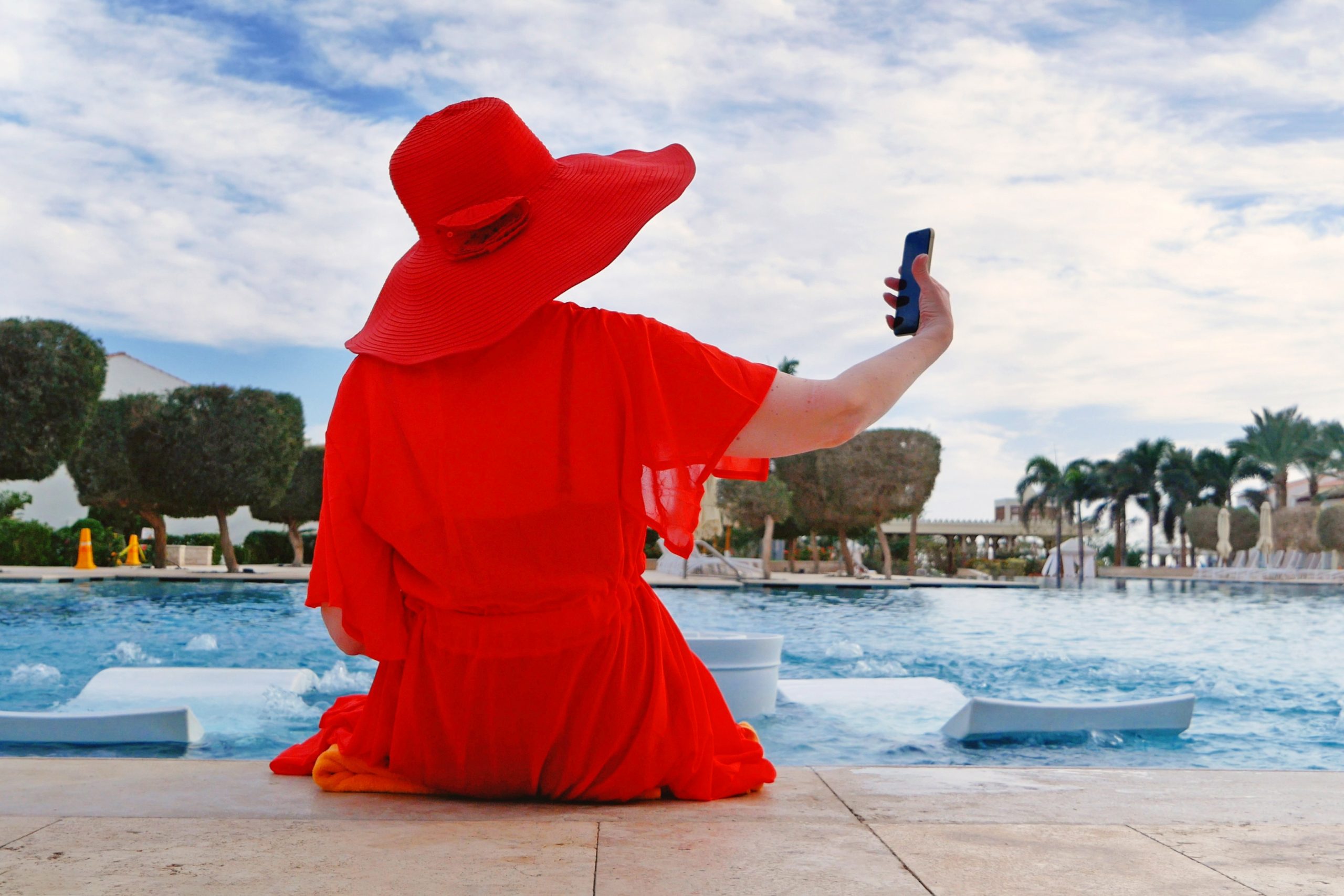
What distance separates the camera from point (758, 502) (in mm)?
30266

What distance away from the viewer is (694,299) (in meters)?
8.29

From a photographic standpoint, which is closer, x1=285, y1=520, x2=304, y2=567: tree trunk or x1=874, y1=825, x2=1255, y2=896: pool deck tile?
x1=874, y1=825, x2=1255, y2=896: pool deck tile

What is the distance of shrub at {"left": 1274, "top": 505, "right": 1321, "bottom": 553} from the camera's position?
38.9 meters

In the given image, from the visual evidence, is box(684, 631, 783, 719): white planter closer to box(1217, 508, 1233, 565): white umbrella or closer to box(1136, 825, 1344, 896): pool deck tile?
box(1136, 825, 1344, 896): pool deck tile

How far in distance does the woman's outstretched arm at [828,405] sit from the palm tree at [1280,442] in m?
52.9

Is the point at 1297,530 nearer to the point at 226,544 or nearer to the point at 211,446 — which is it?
the point at 226,544

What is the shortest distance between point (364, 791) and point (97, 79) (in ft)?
40.8

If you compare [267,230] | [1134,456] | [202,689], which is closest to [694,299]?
[202,689]

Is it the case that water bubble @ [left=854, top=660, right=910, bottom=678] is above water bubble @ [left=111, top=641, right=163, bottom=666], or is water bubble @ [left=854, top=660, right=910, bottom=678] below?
above

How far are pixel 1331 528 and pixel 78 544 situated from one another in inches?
1591

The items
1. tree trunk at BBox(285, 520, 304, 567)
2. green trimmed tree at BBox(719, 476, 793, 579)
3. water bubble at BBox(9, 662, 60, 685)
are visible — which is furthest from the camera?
tree trunk at BBox(285, 520, 304, 567)

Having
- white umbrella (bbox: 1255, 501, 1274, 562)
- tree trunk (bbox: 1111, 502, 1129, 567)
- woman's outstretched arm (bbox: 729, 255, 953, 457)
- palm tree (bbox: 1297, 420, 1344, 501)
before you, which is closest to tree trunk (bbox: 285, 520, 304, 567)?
woman's outstretched arm (bbox: 729, 255, 953, 457)

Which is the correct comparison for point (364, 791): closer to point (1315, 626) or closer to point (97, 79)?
point (97, 79)

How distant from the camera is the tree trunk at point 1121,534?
52062 mm
